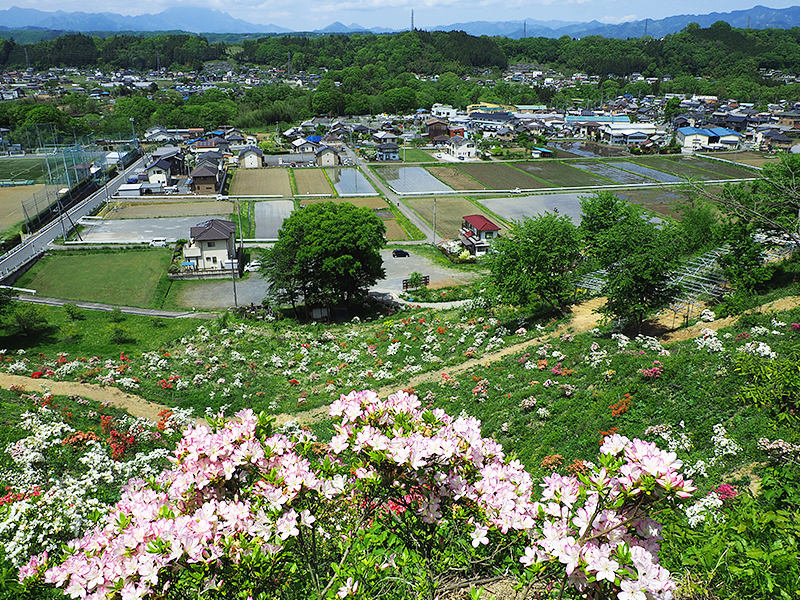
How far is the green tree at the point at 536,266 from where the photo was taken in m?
24.0

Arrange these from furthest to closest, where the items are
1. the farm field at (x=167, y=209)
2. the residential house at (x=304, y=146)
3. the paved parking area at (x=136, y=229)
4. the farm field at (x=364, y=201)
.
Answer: the residential house at (x=304, y=146) < the farm field at (x=364, y=201) < the farm field at (x=167, y=209) < the paved parking area at (x=136, y=229)

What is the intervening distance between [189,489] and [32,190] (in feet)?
233

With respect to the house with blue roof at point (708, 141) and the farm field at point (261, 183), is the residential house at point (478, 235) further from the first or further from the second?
the house with blue roof at point (708, 141)

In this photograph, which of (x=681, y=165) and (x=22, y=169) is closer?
(x=22, y=169)

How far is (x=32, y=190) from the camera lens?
203 feet

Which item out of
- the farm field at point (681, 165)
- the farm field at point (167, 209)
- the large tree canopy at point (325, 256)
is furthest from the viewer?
the farm field at point (681, 165)

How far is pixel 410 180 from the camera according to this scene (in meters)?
71.4

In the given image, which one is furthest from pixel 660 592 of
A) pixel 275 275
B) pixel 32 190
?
pixel 32 190

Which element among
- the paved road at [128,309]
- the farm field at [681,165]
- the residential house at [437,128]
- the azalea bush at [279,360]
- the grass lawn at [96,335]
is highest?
the residential house at [437,128]

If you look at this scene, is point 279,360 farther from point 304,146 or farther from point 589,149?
point 589,149

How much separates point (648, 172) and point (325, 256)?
59935mm

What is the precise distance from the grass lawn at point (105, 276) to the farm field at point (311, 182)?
23574 mm

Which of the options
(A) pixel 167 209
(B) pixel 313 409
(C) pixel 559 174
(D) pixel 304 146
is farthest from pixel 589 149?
(B) pixel 313 409

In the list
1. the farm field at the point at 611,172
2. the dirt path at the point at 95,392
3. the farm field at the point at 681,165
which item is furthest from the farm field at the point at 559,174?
the dirt path at the point at 95,392
